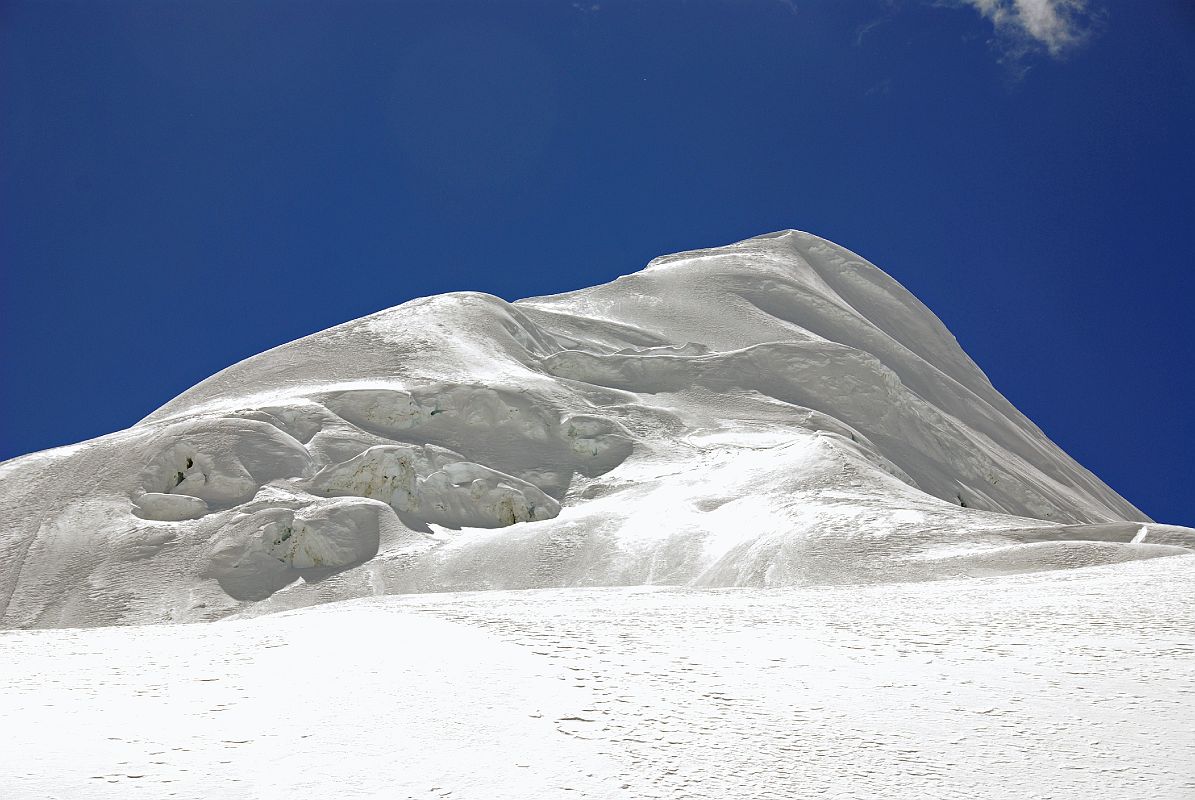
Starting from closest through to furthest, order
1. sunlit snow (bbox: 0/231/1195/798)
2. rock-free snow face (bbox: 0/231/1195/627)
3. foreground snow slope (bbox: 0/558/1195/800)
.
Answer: foreground snow slope (bbox: 0/558/1195/800) < sunlit snow (bbox: 0/231/1195/798) < rock-free snow face (bbox: 0/231/1195/627)

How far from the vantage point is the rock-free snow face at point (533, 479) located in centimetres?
4128

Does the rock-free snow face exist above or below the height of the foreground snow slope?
above

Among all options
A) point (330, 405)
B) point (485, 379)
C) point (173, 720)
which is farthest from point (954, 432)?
point (173, 720)

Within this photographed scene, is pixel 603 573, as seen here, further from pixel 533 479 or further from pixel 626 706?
pixel 626 706

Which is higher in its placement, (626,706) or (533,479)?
(533,479)

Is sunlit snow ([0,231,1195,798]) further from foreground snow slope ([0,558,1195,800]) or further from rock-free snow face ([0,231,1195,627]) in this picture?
rock-free snow face ([0,231,1195,627])

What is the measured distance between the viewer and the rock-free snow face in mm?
41281

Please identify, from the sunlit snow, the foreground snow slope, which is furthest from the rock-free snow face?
the foreground snow slope

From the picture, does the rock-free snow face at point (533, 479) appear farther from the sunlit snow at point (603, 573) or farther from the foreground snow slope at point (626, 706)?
the foreground snow slope at point (626, 706)

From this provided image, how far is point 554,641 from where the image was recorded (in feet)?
Result: 55.5

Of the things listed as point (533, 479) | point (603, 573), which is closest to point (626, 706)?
point (603, 573)

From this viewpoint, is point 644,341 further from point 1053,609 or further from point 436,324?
point 1053,609

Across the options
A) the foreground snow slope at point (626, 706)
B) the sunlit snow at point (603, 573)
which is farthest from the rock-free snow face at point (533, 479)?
the foreground snow slope at point (626, 706)

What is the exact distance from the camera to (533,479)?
198 ft
